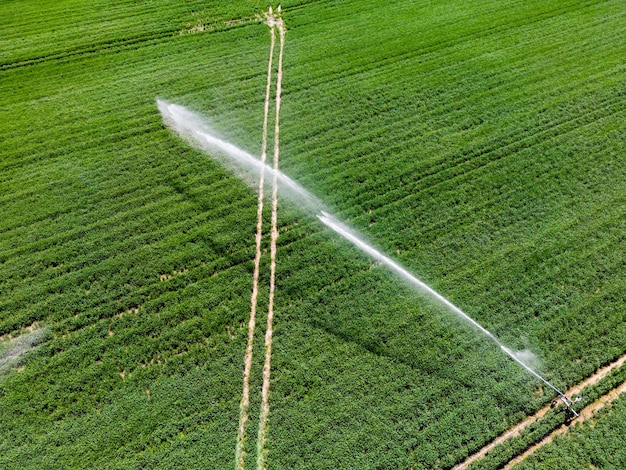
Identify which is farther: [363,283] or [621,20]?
[621,20]

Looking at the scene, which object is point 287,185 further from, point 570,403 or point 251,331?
point 570,403

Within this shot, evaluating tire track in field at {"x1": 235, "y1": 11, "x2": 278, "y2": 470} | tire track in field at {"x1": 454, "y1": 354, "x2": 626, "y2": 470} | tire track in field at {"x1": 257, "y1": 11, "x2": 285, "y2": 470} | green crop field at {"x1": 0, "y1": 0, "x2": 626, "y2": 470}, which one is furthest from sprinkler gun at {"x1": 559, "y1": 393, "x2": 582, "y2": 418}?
tire track in field at {"x1": 235, "y1": 11, "x2": 278, "y2": 470}

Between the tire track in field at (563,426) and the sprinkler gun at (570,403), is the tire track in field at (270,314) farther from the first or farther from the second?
the sprinkler gun at (570,403)

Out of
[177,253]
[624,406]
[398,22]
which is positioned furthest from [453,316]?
[398,22]

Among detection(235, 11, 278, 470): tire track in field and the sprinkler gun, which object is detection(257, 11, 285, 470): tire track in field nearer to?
detection(235, 11, 278, 470): tire track in field

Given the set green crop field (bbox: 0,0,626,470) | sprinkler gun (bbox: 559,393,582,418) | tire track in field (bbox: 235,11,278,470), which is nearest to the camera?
tire track in field (bbox: 235,11,278,470)

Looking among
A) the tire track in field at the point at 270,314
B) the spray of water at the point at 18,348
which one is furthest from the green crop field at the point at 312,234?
the tire track in field at the point at 270,314

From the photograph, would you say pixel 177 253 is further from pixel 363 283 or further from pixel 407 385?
pixel 407 385

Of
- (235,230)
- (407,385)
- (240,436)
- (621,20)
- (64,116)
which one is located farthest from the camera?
(621,20)
